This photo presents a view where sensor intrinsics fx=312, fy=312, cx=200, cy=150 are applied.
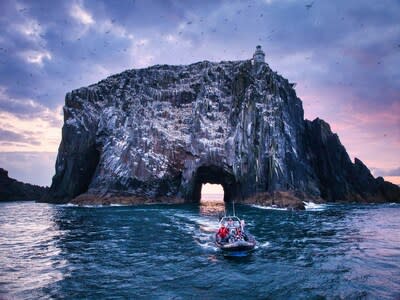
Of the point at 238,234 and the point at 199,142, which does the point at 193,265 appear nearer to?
the point at 238,234

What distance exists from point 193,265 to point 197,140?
221 feet

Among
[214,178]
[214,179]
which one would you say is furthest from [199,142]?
[214,179]

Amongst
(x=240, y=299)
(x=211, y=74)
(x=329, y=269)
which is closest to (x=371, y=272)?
(x=329, y=269)

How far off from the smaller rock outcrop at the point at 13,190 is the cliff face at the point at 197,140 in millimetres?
38308

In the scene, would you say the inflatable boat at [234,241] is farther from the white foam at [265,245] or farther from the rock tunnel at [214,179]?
the rock tunnel at [214,179]

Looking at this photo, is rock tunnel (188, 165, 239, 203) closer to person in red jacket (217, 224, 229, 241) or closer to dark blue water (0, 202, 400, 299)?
dark blue water (0, 202, 400, 299)

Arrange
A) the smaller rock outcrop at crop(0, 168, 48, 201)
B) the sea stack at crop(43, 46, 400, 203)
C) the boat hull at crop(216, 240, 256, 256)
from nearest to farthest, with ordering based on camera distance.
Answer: the boat hull at crop(216, 240, 256, 256), the sea stack at crop(43, 46, 400, 203), the smaller rock outcrop at crop(0, 168, 48, 201)

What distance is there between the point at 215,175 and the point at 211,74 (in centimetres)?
3173

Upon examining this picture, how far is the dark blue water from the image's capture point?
17391mm

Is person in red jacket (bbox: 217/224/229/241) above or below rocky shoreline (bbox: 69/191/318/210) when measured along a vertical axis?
below

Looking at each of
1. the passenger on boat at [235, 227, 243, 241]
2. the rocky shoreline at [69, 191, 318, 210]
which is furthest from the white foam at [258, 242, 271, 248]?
the rocky shoreline at [69, 191, 318, 210]

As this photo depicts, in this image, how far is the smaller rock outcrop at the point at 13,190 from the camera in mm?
125188

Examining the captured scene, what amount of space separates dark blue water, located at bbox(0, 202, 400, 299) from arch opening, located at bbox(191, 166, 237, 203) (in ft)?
168

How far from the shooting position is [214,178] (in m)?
98.9
